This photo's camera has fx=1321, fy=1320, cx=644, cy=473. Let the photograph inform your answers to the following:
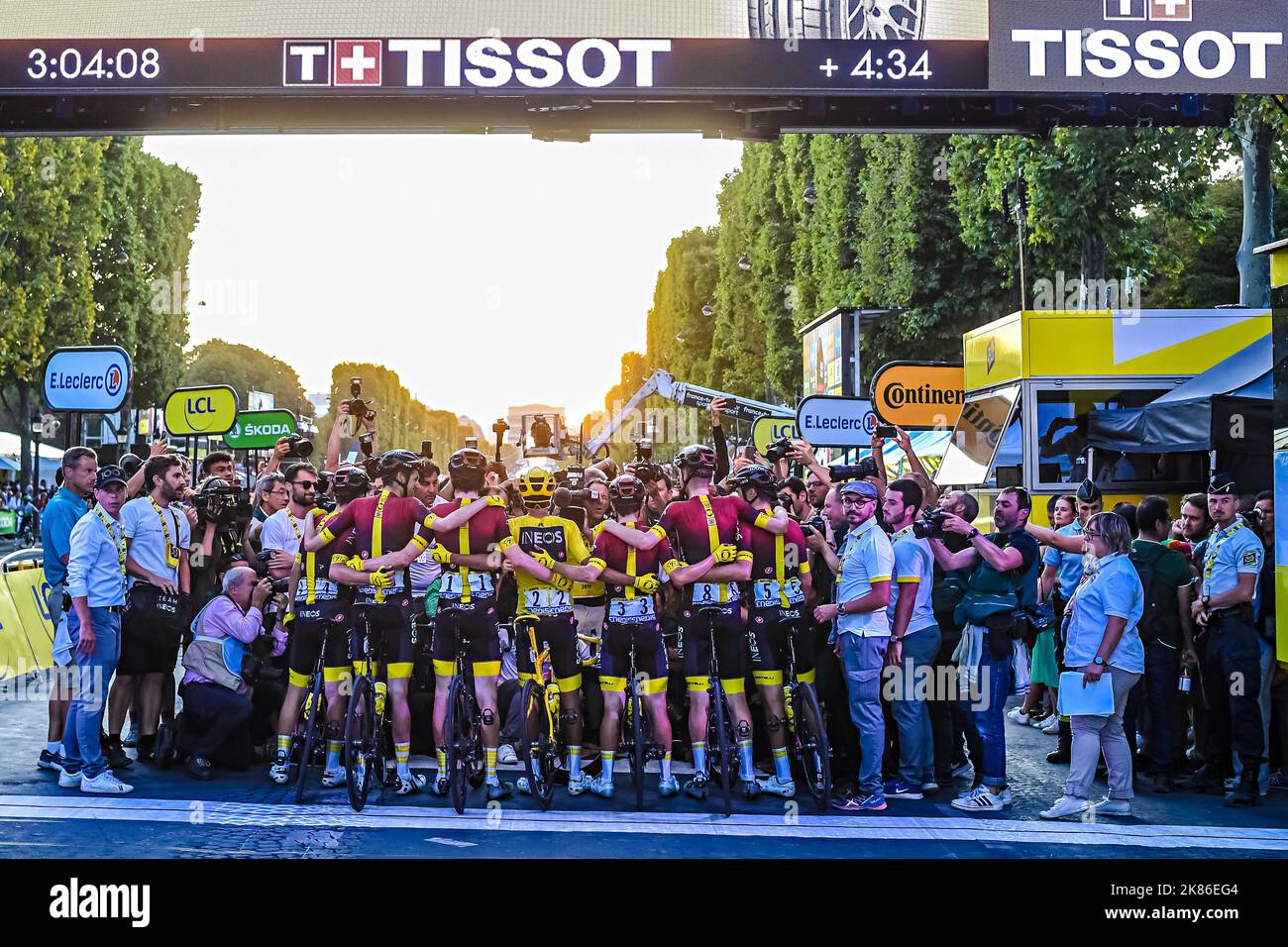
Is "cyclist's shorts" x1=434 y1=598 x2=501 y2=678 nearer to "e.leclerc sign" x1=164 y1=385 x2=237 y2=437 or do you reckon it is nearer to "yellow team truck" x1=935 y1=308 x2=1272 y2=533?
"yellow team truck" x1=935 y1=308 x2=1272 y2=533

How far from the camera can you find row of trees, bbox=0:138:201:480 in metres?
31.3

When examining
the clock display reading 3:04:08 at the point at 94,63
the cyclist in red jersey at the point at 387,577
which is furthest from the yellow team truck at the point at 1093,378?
the clock display reading 3:04:08 at the point at 94,63

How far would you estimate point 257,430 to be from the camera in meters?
17.4

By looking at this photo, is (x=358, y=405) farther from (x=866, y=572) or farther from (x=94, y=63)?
(x=866, y=572)

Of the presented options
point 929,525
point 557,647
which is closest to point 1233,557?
point 929,525

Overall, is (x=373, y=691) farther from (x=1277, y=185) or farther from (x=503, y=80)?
(x=1277, y=185)

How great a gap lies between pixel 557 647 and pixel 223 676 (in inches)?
95.9

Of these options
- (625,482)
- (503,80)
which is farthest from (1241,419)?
(503,80)

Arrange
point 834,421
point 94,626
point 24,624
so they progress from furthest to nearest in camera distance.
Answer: point 834,421 → point 24,624 → point 94,626

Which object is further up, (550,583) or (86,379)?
(86,379)

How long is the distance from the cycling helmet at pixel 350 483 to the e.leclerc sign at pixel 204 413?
8095 mm

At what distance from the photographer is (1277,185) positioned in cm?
2878

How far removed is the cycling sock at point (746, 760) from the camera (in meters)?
8.29

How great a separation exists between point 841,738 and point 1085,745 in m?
1.65
